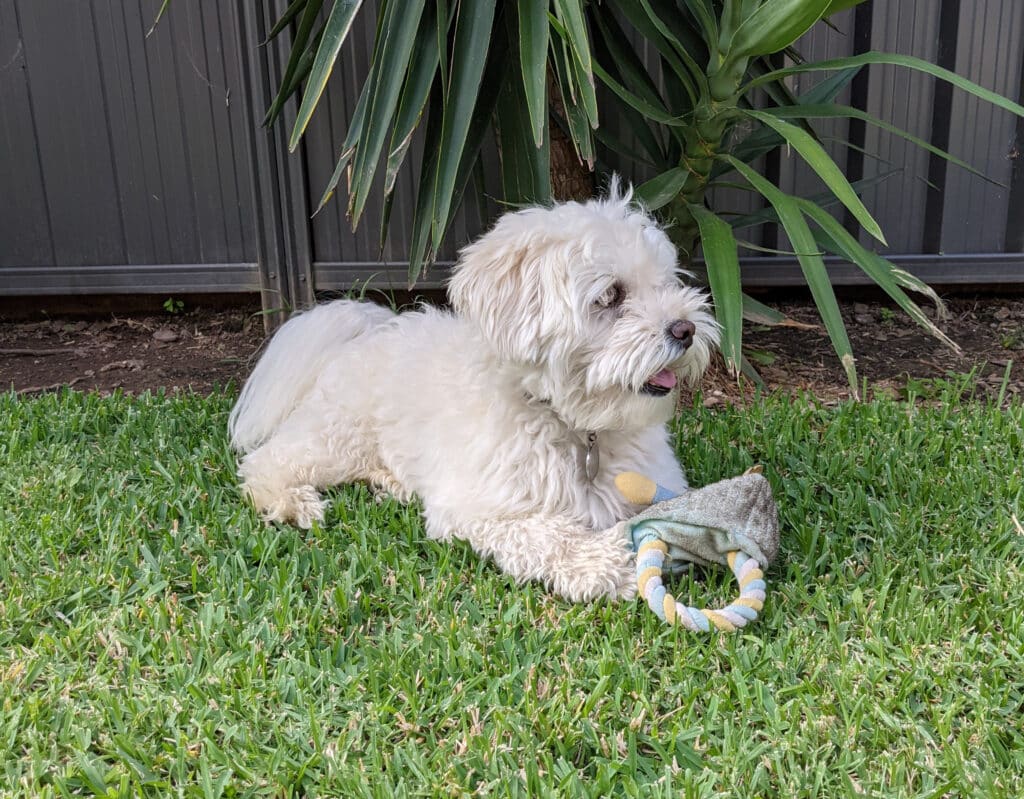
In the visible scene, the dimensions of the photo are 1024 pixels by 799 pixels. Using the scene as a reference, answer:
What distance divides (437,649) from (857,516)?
140cm

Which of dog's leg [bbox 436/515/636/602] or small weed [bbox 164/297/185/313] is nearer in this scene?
dog's leg [bbox 436/515/636/602]

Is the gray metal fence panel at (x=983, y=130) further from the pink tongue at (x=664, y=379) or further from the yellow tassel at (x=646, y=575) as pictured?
the yellow tassel at (x=646, y=575)

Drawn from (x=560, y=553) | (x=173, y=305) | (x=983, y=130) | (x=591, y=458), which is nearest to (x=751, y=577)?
(x=560, y=553)

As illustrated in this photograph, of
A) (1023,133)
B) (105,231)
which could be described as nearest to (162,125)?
(105,231)

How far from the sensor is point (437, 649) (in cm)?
204

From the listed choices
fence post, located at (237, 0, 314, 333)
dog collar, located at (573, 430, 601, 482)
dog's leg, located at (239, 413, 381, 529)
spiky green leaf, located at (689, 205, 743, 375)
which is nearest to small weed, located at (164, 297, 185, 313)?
fence post, located at (237, 0, 314, 333)

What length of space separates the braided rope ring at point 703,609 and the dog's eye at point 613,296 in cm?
64

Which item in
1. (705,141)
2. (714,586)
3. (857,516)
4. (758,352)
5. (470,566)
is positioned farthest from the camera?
(758,352)

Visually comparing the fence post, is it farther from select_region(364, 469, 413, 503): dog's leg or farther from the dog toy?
the dog toy

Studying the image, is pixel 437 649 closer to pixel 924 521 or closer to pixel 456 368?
pixel 456 368

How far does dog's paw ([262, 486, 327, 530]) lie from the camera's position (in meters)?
2.73

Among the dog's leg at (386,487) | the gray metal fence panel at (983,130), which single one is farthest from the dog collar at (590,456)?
the gray metal fence panel at (983,130)

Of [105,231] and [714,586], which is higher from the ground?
[105,231]

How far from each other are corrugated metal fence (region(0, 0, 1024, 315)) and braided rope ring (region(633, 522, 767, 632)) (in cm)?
290
